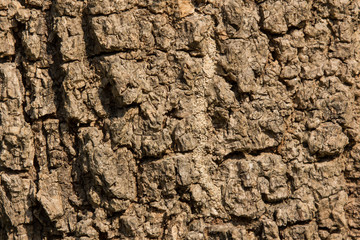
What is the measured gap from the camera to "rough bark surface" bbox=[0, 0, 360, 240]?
1756 millimetres

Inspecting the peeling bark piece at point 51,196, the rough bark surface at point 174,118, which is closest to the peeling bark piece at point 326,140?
the rough bark surface at point 174,118

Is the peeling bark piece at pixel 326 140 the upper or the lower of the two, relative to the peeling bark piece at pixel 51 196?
upper

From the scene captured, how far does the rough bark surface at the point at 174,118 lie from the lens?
1756 mm

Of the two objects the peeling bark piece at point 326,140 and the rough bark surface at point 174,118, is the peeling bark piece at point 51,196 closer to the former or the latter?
the rough bark surface at point 174,118

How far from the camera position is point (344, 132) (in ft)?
6.19

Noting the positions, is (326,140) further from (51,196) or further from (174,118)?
(51,196)

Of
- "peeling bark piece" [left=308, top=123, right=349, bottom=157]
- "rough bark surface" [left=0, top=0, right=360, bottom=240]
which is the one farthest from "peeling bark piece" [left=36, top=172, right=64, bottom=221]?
"peeling bark piece" [left=308, top=123, right=349, bottom=157]

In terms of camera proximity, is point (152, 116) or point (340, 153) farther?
point (340, 153)

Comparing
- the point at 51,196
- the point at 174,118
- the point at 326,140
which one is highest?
the point at 174,118

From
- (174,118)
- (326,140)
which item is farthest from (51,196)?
(326,140)

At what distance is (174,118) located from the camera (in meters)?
1.77

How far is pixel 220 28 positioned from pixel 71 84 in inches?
26.2

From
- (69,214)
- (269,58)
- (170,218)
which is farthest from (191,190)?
(269,58)

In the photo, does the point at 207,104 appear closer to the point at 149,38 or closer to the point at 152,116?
the point at 152,116
